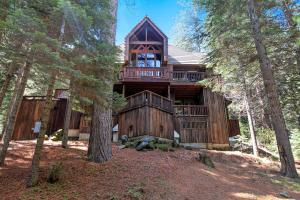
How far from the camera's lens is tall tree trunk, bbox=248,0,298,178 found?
22.7 ft

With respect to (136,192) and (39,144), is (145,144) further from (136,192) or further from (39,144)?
(39,144)

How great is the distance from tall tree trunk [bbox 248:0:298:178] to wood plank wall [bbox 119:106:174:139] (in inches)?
229

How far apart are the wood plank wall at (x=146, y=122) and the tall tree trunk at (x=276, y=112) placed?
5.83 meters

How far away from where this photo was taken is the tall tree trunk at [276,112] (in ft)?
22.7

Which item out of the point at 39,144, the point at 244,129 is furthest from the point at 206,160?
the point at 244,129

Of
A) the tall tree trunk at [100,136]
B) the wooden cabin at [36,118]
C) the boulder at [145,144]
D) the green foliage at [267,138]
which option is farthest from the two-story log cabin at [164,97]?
the tall tree trunk at [100,136]

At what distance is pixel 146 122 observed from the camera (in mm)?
10656

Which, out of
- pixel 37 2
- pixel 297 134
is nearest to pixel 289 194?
pixel 37 2

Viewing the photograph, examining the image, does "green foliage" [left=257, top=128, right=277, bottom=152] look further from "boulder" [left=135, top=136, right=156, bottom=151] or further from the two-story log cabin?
"boulder" [left=135, top=136, right=156, bottom=151]

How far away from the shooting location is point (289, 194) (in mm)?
5449

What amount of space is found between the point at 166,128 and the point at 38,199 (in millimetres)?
8712

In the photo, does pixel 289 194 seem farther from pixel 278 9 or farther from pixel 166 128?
pixel 278 9

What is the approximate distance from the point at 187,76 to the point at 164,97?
10.4 ft

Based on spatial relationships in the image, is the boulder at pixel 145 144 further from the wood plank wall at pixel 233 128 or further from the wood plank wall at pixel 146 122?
the wood plank wall at pixel 233 128
